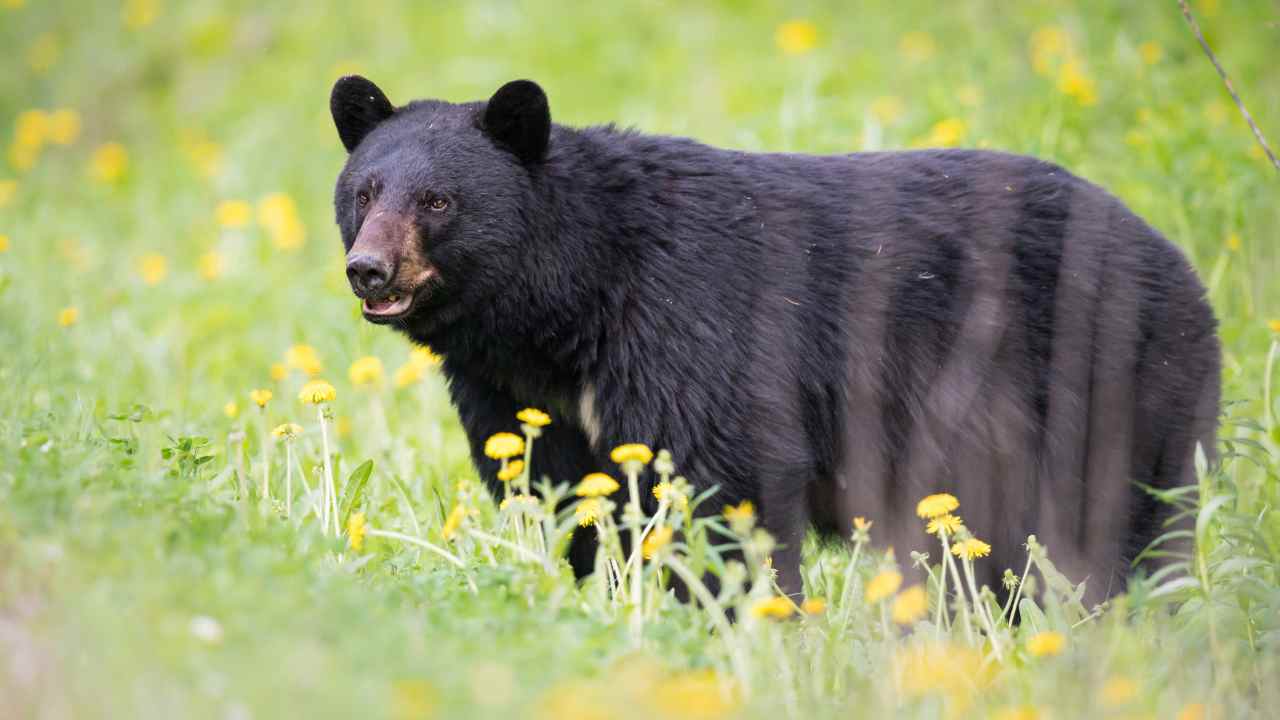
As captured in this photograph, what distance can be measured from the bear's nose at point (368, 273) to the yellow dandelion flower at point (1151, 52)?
5.24 meters

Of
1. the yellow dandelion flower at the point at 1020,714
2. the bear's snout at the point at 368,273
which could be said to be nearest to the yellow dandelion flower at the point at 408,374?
the bear's snout at the point at 368,273

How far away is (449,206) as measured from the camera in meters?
3.76

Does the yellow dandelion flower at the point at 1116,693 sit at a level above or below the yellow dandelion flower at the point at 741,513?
below

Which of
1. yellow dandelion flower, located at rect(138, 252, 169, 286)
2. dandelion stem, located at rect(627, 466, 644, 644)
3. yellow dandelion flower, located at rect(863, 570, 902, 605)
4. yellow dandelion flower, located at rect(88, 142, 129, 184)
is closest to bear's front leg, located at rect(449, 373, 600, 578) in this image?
dandelion stem, located at rect(627, 466, 644, 644)

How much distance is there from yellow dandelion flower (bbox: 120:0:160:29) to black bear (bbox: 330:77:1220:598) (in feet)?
28.4

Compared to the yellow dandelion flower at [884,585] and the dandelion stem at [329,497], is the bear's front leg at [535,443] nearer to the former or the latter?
the dandelion stem at [329,497]

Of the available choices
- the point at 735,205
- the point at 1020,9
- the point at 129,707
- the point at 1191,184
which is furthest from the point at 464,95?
the point at 129,707

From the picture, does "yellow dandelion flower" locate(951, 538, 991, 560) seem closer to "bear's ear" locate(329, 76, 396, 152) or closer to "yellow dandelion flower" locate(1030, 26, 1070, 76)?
"bear's ear" locate(329, 76, 396, 152)

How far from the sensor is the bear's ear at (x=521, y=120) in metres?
3.75

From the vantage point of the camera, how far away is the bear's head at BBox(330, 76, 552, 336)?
144 inches

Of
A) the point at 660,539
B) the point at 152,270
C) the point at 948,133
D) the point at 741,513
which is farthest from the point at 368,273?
the point at 152,270

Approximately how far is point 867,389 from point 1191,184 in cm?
269

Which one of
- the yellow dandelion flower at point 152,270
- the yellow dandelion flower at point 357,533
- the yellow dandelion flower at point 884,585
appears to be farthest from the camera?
the yellow dandelion flower at point 152,270

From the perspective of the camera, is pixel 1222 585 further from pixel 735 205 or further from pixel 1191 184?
pixel 1191 184
